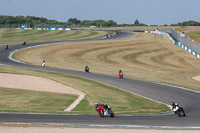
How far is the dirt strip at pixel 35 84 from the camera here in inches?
1080

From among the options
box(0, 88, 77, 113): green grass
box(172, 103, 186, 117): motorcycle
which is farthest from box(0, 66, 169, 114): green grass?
box(172, 103, 186, 117): motorcycle

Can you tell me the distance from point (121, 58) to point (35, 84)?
109ft

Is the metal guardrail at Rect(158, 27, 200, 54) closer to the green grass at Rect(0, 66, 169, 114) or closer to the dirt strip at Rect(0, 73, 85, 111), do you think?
the dirt strip at Rect(0, 73, 85, 111)

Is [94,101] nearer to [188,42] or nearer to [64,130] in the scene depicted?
[64,130]

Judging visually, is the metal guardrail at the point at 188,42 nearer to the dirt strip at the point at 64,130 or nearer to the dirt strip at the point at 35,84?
the dirt strip at the point at 35,84

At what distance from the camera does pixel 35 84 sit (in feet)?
97.2

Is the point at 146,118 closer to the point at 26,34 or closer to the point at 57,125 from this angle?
the point at 57,125

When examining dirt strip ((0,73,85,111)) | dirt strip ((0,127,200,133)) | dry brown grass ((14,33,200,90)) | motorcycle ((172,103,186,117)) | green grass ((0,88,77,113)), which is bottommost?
dry brown grass ((14,33,200,90))

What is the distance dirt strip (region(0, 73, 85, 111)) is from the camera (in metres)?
27.4

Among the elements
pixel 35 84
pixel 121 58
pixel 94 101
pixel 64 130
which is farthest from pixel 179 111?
pixel 121 58

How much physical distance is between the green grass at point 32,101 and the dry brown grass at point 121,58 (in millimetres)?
20016

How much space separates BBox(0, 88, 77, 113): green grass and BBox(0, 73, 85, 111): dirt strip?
1424 mm

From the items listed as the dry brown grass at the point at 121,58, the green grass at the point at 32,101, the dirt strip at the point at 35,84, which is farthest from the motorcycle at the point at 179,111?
the dry brown grass at the point at 121,58

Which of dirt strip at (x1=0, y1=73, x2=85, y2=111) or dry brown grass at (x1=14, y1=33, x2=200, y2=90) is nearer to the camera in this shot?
dirt strip at (x1=0, y1=73, x2=85, y2=111)
